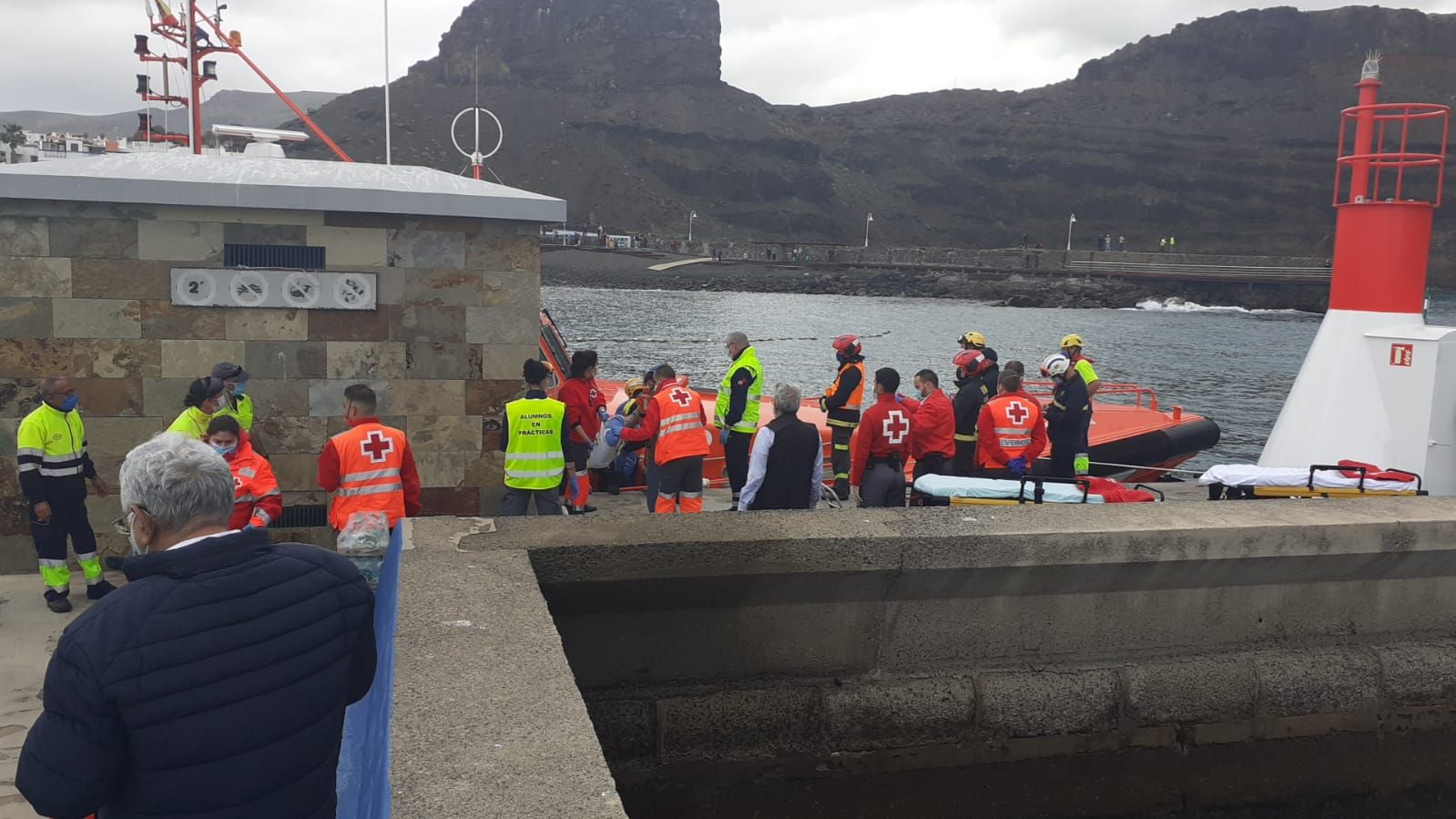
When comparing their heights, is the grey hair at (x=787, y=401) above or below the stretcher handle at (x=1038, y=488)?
above

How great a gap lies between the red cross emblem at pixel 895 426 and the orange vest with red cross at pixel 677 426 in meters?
1.30

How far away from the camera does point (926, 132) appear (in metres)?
173

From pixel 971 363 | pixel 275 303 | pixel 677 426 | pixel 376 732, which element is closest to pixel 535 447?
pixel 677 426

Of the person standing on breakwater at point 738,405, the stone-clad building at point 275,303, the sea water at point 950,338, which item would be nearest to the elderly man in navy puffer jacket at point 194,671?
the stone-clad building at point 275,303

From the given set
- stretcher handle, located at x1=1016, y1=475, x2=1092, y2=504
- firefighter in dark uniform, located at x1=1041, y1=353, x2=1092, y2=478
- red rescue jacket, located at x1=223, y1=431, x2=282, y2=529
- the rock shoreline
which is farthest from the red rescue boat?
the rock shoreline

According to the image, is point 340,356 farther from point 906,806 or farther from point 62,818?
point 62,818

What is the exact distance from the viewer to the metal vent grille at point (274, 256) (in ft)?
22.4

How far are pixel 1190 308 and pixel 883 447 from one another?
94.0 m

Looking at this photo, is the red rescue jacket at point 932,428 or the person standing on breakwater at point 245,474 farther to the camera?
the red rescue jacket at point 932,428

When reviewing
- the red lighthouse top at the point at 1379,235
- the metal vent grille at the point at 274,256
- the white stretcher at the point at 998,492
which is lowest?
the white stretcher at the point at 998,492

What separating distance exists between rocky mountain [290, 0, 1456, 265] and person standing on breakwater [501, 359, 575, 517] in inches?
5056

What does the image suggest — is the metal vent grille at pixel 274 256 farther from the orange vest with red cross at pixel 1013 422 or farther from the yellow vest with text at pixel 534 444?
the orange vest with red cross at pixel 1013 422

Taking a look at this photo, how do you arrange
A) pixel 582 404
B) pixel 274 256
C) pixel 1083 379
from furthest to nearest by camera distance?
pixel 1083 379 < pixel 582 404 < pixel 274 256

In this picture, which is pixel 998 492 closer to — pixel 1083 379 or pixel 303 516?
pixel 1083 379
